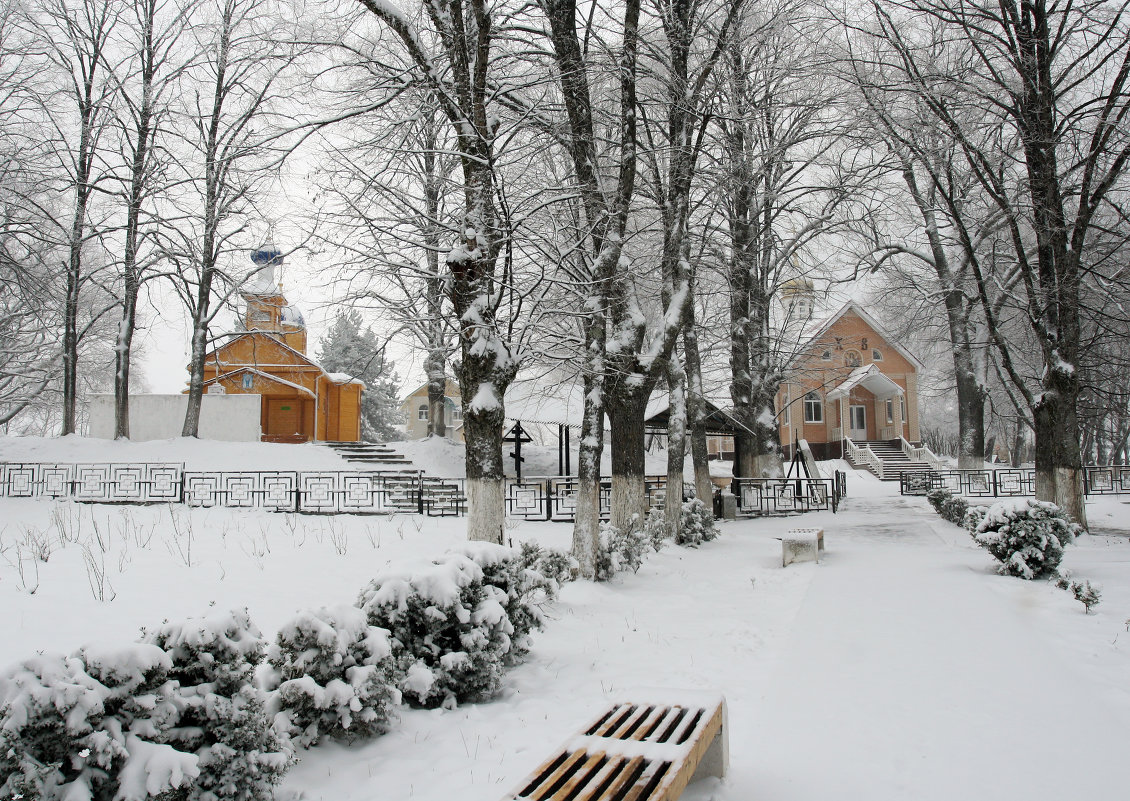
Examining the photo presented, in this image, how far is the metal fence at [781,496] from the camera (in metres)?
21.0

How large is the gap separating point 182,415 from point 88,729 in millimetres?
26614

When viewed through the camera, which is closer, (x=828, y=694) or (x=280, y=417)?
(x=828, y=694)

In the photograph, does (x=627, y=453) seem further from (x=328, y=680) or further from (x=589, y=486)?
(x=328, y=680)

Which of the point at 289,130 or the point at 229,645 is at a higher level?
the point at 289,130

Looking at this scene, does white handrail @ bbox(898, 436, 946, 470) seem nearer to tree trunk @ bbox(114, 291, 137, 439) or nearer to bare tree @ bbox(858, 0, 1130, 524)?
bare tree @ bbox(858, 0, 1130, 524)

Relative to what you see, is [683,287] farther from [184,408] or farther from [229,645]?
[184,408]

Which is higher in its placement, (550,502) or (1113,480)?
(1113,480)

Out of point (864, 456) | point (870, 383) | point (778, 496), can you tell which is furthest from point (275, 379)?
point (870, 383)

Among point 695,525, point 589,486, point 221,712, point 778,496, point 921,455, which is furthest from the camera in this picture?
point 921,455

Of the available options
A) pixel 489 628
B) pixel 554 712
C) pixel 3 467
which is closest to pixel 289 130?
pixel 489 628

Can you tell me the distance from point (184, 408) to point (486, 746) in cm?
2608

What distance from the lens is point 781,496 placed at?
20.7 m

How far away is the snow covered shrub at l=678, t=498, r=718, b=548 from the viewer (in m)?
13.9

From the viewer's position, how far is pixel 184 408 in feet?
87.1
